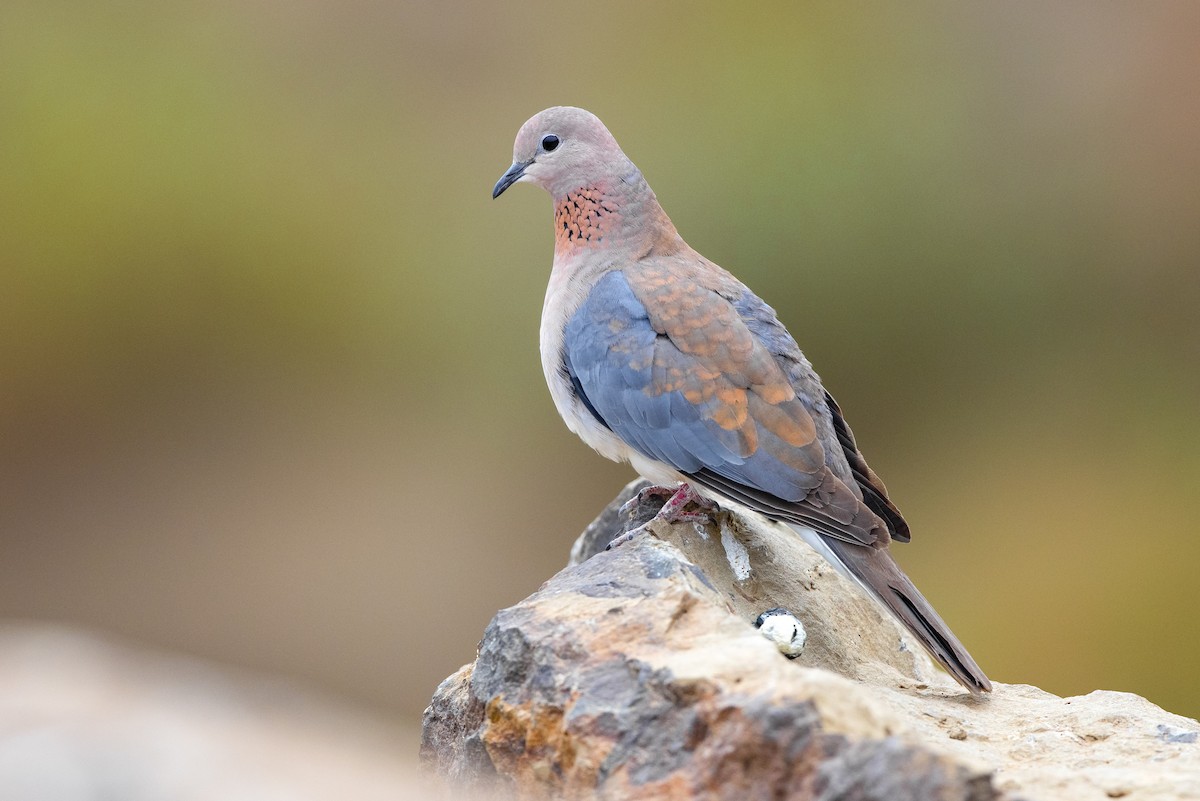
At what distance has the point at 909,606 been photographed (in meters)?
3.66

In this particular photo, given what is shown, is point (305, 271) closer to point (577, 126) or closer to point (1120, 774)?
point (577, 126)

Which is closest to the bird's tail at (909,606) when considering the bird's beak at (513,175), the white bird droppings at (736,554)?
the white bird droppings at (736,554)

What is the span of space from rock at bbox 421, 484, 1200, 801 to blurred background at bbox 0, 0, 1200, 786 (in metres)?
4.03

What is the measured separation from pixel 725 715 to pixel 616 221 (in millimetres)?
2405

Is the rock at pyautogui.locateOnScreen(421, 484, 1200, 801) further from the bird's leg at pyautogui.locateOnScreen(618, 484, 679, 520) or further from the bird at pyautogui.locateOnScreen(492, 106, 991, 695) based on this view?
the bird's leg at pyautogui.locateOnScreen(618, 484, 679, 520)

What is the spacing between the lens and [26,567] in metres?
8.42

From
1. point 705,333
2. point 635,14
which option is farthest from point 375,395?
point 705,333

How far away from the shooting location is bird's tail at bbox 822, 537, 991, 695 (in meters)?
3.59

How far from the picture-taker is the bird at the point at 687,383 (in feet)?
12.6

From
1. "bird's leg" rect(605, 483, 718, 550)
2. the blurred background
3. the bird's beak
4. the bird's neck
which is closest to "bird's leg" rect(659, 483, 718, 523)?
"bird's leg" rect(605, 483, 718, 550)

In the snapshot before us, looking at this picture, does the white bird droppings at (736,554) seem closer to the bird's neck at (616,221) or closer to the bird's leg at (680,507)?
the bird's leg at (680,507)

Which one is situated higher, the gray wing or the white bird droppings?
the gray wing

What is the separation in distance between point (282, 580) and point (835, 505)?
17.1 ft

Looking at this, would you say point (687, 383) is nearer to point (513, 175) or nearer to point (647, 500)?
point (647, 500)
